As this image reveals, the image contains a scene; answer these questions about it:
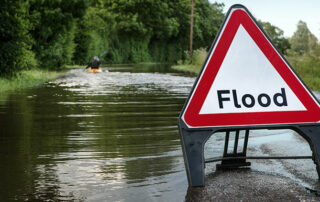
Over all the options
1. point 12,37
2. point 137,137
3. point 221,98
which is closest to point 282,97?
point 221,98

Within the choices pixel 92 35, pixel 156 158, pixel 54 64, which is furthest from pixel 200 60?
pixel 156 158

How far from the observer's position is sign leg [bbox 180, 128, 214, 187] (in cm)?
429

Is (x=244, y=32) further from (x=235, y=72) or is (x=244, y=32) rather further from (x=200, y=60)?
(x=200, y=60)

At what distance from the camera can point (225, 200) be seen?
3.89m

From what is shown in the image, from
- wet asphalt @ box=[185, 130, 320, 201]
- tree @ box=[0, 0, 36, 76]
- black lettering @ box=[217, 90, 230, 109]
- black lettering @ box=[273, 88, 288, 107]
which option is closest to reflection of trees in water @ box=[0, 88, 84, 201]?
wet asphalt @ box=[185, 130, 320, 201]

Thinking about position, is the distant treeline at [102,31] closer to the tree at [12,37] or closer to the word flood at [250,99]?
the tree at [12,37]

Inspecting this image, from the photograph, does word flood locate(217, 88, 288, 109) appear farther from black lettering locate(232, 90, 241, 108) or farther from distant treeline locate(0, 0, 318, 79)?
distant treeline locate(0, 0, 318, 79)

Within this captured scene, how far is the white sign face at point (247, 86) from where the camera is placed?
14.5 ft

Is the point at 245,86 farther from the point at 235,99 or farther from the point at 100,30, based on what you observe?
the point at 100,30

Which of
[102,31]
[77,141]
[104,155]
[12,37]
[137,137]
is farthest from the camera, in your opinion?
[102,31]

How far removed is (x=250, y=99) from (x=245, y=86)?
0.40ft

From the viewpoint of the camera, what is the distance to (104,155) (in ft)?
19.9

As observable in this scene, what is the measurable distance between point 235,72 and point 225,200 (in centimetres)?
116

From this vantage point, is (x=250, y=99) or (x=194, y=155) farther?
(x=250, y=99)
